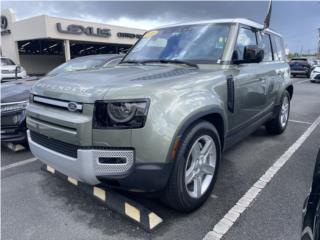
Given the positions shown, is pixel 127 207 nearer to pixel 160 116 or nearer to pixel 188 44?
pixel 160 116

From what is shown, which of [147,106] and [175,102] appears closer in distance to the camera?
[147,106]

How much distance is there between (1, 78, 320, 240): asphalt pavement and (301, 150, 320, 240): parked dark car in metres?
0.84

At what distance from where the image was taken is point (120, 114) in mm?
2184

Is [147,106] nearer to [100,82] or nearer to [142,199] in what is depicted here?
[100,82]

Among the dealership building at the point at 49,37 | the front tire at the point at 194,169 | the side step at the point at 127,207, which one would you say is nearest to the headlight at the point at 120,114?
the front tire at the point at 194,169

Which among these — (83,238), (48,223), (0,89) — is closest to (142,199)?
(83,238)

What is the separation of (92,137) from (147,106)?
50 centimetres

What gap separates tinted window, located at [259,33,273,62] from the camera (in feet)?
14.0

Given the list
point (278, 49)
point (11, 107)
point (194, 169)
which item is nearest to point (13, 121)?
point (11, 107)

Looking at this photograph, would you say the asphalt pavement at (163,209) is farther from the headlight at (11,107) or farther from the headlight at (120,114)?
the headlight at (120,114)

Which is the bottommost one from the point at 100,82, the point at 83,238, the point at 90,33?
the point at 83,238

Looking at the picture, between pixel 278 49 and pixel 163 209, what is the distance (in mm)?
3863

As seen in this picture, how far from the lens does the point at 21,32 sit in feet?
76.9

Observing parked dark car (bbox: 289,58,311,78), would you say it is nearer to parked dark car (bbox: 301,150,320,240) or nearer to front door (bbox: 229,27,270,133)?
front door (bbox: 229,27,270,133)
